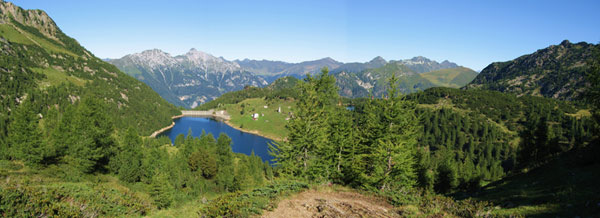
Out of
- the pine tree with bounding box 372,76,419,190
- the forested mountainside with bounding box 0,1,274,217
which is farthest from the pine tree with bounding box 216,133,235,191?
the pine tree with bounding box 372,76,419,190

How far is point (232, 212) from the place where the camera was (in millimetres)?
13484

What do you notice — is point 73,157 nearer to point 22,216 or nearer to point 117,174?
point 117,174

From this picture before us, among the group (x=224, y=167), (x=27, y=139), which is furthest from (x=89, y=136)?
(x=224, y=167)

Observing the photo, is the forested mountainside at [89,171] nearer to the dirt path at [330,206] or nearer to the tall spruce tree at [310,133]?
the dirt path at [330,206]

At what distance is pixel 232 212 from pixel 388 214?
8401 mm

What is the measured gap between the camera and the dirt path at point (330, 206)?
14891 mm

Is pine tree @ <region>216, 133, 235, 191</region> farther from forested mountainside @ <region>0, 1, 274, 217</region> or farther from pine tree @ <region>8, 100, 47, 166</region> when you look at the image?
pine tree @ <region>8, 100, 47, 166</region>

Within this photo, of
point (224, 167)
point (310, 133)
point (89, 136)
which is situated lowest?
point (224, 167)

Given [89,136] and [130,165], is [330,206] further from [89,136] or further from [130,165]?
[89,136]

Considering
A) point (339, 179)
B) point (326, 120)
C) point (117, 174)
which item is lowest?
→ point (117, 174)

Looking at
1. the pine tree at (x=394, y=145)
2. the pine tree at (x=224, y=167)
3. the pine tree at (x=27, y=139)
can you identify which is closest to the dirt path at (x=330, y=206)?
the pine tree at (x=394, y=145)

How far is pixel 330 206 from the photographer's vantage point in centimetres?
1600

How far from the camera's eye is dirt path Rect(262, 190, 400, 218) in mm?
14891

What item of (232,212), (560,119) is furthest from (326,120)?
(560,119)
